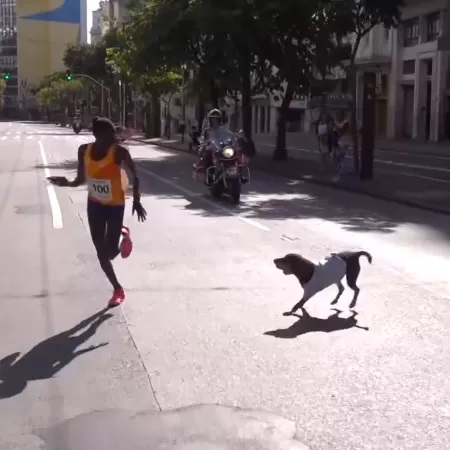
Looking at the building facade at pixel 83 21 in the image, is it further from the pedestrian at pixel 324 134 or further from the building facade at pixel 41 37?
the pedestrian at pixel 324 134

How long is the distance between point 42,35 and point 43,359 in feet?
602

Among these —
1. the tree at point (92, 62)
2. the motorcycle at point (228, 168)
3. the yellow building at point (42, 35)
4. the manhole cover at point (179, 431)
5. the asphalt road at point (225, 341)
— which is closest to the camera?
the manhole cover at point (179, 431)

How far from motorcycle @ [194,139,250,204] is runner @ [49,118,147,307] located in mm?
9501

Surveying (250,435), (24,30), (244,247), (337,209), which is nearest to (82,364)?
(250,435)

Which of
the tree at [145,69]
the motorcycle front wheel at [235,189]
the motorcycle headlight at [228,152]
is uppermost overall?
the tree at [145,69]

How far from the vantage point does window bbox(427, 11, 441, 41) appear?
45.4 m

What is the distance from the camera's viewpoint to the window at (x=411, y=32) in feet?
→ 160

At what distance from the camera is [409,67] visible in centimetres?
5031

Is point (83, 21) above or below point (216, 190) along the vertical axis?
above

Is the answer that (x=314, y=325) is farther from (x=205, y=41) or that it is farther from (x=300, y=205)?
(x=205, y=41)

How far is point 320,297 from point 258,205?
9.15m

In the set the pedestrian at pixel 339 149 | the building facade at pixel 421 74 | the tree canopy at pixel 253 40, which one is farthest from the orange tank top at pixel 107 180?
the building facade at pixel 421 74

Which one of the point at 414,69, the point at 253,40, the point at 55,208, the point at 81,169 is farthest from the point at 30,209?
the point at 414,69

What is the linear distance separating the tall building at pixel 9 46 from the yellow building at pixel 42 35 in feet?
20.2
